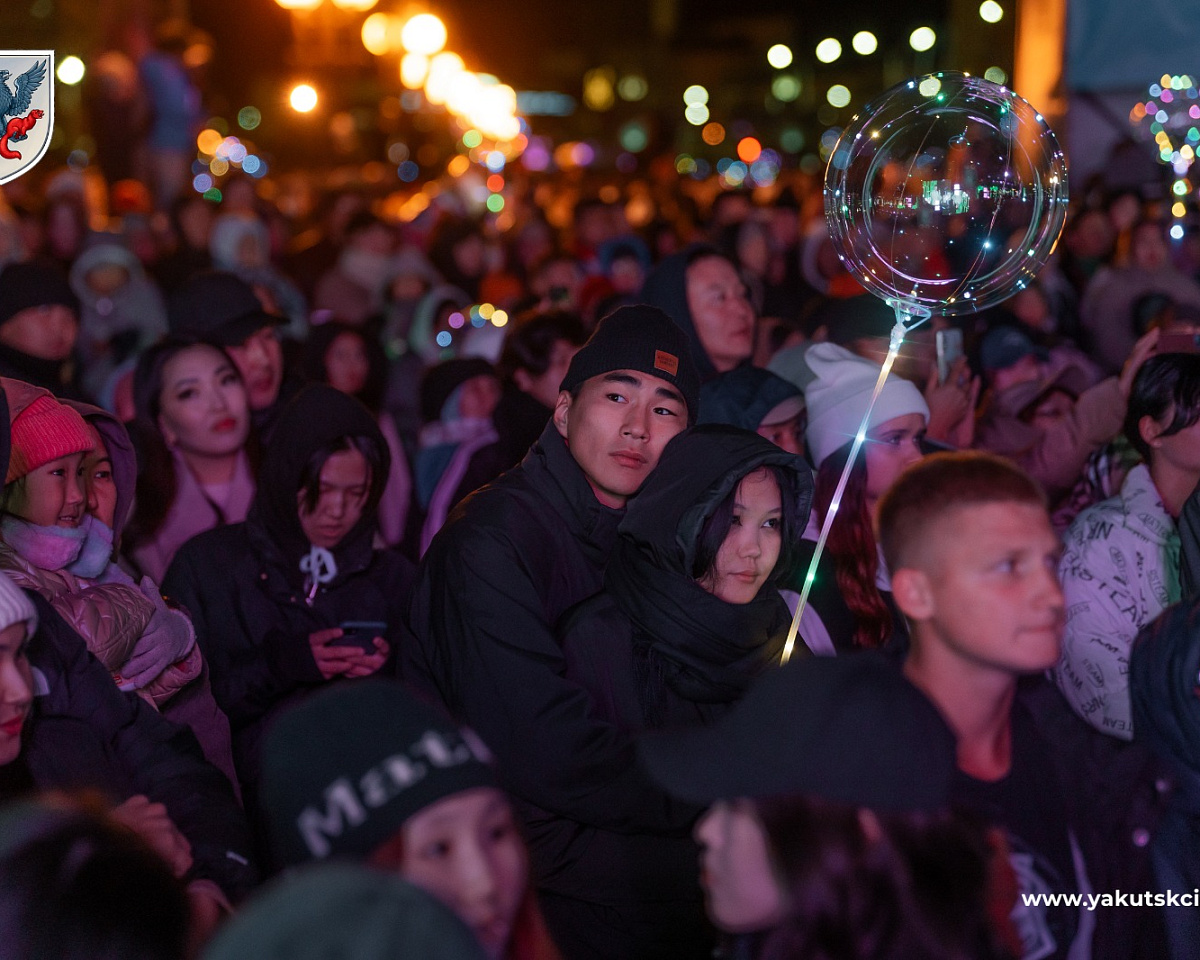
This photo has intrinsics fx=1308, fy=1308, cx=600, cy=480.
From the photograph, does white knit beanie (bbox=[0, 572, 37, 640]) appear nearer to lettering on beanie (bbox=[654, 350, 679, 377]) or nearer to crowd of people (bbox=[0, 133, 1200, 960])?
crowd of people (bbox=[0, 133, 1200, 960])

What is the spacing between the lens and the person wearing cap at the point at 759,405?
4383 millimetres

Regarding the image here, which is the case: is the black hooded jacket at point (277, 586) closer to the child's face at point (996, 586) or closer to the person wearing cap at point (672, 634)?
the person wearing cap at point (672, 634)

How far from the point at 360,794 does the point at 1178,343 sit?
330 cm

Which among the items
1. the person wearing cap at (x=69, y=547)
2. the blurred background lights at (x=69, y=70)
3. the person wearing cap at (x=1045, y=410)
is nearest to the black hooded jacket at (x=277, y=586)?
the person wearing cap at (x=69, y=547)

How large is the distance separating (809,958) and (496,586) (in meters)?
1.38

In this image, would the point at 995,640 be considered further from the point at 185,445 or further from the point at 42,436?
the point at 185,445

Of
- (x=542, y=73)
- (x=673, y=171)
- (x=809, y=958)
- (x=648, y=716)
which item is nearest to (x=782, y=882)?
(x=809, y=958)

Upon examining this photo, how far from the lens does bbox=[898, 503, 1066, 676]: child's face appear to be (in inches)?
86.5

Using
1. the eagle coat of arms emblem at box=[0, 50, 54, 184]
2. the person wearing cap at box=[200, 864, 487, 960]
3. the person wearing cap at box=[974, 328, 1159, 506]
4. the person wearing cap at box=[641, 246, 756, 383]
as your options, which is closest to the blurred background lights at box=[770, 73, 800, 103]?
the person wearing cap at box=[974, 328, 1159, 506]

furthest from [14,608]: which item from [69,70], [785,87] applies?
[785,87]

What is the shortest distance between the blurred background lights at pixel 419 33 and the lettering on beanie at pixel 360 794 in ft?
57.1

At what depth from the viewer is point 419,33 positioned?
1800cm

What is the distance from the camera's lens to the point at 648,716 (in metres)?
3.14

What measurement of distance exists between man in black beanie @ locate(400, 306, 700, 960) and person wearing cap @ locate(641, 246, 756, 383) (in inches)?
60.0
